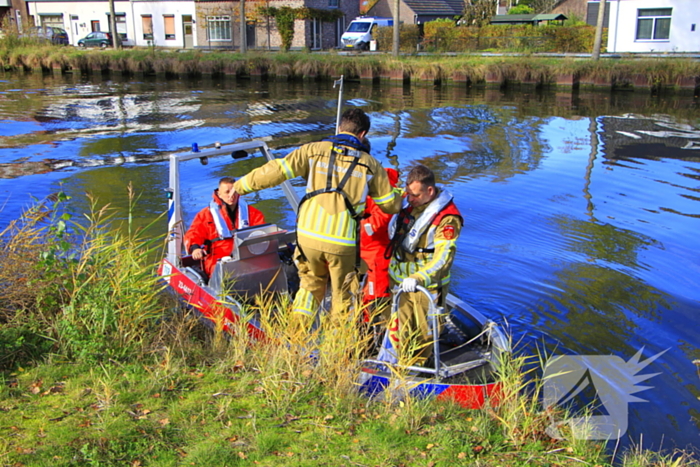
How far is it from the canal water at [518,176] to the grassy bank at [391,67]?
120 centimetres

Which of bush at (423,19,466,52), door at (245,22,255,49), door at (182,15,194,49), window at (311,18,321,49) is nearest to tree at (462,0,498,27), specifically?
bush at (423,19,466,52)

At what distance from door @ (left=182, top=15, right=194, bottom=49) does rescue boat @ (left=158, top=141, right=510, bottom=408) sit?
41446 mm

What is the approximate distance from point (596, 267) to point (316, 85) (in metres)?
21.2

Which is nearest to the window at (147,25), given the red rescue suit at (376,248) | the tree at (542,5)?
the tree at (542,5)

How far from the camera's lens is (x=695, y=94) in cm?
2362

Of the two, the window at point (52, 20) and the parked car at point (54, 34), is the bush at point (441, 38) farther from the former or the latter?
the window at point (52, 20)

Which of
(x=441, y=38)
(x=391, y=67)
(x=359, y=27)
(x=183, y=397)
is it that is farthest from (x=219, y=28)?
(x=183, y=397)

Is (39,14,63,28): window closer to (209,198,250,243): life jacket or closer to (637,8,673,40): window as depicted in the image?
(637,8,673,40): window

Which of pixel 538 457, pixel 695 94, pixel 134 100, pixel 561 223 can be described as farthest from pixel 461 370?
pixel 695 94

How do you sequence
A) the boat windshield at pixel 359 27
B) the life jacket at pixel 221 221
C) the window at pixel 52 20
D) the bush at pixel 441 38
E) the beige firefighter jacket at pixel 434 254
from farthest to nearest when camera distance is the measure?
the window at pixel 52 20, the boat windshield at pixel 359 27, the bush at pixel 441 38, the life jacket at pixel 221 221, the beige firefighter jacket at pixel 434 254

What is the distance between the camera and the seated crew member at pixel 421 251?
4.19m

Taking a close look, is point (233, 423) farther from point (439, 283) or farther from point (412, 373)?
point (439, 283)

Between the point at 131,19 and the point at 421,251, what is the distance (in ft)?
157

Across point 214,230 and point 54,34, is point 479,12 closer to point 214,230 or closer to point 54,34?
point 54,34
